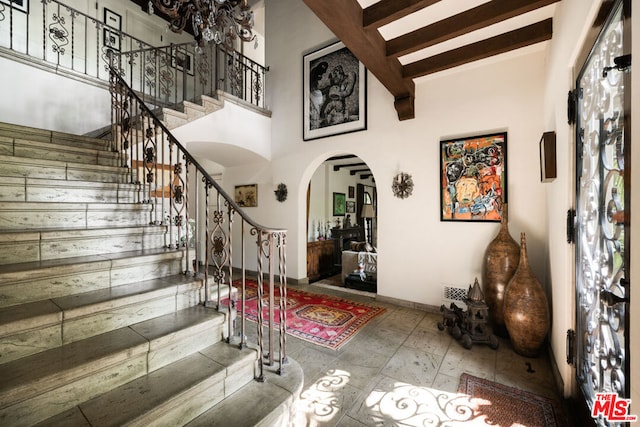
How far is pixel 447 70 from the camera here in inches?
139

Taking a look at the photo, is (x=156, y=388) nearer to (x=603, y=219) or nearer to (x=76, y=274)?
(x=76, y=274)

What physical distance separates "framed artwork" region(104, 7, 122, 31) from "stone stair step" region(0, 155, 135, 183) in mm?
4466

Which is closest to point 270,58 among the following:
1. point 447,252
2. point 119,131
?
point 119,131

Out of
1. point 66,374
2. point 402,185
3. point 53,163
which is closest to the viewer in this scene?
point 66,374

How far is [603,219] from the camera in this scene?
53.4 inches

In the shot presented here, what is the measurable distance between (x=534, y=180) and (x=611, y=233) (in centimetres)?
214

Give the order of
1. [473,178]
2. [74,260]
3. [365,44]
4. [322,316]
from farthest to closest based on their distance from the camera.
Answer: [322,316] < [473,178] < [365,44] < [74,260]

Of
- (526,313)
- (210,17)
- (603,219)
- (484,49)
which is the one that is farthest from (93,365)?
(484,49)

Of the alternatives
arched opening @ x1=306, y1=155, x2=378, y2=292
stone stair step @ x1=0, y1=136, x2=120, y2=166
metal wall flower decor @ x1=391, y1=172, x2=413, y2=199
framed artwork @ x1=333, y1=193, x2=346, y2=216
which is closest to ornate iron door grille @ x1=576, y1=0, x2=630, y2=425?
metal wall flower decor @ x1=391, y1=172, x2=413, y2=199

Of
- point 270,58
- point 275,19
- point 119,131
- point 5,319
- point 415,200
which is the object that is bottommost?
point 5,319

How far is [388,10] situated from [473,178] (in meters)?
2.18

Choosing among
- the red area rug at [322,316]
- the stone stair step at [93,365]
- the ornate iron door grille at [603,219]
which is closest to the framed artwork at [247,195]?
the red area rug at [322,316]

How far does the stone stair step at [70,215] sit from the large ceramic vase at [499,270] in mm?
3682

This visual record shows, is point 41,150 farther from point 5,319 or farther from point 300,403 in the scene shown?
point 300,403
